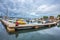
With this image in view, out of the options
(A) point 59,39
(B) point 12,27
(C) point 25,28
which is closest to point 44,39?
(A) point 59,39

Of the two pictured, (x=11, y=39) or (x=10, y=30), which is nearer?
(x=11, y=39)

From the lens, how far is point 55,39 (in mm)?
5527

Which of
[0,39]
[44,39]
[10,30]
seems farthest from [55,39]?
[10,30]

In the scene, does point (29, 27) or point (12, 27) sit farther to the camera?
point (29, 27)

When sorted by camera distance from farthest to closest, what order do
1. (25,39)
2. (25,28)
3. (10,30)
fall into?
(25,28)
(10,30)
(25,39)

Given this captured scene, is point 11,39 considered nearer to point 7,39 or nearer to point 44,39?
point 7,39

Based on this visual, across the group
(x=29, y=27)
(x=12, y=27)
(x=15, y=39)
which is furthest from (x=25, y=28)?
(x=15, y=39)

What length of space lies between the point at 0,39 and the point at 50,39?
2517mm

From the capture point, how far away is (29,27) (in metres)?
9.18

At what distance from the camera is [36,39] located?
5.48m

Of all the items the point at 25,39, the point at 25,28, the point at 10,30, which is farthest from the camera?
the point at 25,28

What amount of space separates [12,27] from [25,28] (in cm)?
176

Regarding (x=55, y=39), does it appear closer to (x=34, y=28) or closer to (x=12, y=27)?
(x=12, y=27)

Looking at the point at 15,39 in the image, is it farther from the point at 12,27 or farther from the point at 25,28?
the point at 25,28
